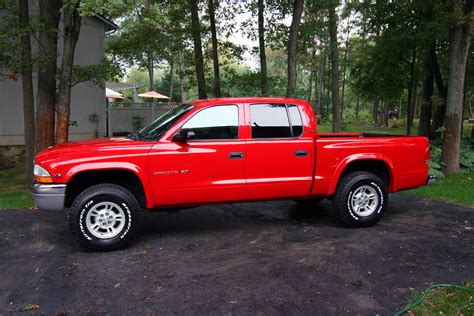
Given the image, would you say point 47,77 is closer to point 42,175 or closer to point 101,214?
point 42,175

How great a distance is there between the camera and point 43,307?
370 centimetres

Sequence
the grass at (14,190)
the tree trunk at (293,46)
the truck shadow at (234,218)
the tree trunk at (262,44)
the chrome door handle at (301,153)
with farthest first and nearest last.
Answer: the tree trunk at (262,44) → the tree trunk at (293,46) → the grass at (14,190) → the truck shadow at (234,218) → the chrome door handle at (301,153)

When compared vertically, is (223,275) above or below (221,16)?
below

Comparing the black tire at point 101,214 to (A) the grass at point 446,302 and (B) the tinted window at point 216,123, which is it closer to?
(B) the tinted window at point 216,123

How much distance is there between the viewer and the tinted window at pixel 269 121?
5863 millimetres

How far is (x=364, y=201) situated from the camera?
6.31 m

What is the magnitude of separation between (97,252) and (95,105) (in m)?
13.5

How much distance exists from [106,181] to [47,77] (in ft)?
17.6

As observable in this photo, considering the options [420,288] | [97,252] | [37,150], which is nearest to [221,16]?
[37,150]

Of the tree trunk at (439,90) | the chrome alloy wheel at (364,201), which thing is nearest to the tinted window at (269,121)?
the chrome alloy wheel at (364,201)

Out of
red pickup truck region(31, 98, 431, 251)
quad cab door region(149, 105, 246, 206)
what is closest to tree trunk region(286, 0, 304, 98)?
red pickup truck region(31, 98, 431, 251)

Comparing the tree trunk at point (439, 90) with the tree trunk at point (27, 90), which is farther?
the tree trunk at point (439, 90)

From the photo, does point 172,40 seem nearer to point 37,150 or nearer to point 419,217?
point 37,150

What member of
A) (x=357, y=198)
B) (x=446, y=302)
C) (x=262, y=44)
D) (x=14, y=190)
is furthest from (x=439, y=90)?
(x=14, y=190)
